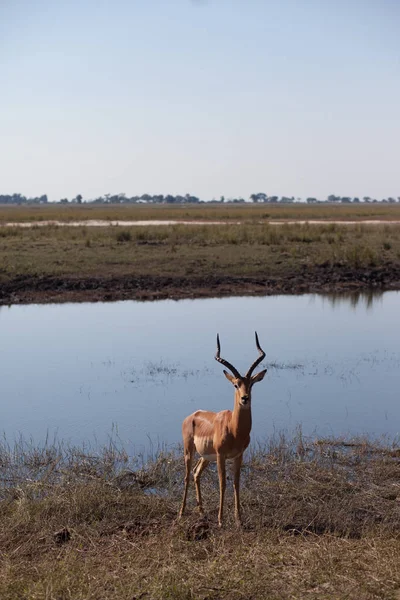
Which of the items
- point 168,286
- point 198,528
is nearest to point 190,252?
point 168,286

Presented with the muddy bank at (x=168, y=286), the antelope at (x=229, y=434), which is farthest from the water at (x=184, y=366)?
the antelope at (x=229, y=434)

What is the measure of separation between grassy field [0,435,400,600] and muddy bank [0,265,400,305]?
571 inches

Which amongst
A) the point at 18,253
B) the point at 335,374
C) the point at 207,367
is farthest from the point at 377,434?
the point at 18,253

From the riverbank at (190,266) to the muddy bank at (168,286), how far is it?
0.03 metres

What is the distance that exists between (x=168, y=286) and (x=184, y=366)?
10316mm

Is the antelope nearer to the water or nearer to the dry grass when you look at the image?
the water

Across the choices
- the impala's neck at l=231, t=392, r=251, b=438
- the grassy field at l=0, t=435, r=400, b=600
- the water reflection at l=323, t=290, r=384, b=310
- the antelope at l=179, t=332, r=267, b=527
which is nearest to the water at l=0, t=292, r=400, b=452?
the water reflection at l=323, t=290, r=384, b=310

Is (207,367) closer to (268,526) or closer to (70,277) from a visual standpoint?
(268,526)

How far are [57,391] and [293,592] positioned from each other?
930 cm

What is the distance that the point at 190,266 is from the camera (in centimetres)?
2873

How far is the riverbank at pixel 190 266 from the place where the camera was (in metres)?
25.9

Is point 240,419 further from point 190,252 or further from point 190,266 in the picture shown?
point 190,252

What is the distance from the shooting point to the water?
12.4 m

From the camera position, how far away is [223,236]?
3703 centimetres
